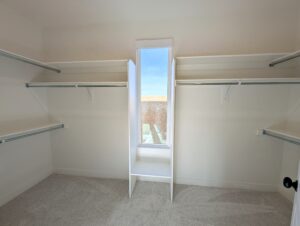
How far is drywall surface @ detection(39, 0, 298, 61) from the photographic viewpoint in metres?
1.73

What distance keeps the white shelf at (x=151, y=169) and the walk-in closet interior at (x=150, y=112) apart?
15 millimetres

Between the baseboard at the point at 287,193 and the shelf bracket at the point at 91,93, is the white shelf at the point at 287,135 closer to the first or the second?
the baseboard at the point at 287,193

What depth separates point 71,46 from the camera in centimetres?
219

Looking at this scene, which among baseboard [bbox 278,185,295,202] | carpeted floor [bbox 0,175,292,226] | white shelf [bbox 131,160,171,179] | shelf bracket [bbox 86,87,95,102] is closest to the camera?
carpeted floor [bbox 0,175,292,226]

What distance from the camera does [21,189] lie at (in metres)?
1.94

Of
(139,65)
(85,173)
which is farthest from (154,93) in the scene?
(85,173)

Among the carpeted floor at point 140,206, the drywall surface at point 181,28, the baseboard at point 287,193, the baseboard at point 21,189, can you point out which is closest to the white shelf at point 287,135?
the baseboard at point 287,193

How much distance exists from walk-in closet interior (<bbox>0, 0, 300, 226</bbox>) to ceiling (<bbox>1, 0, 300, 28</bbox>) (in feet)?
0.05

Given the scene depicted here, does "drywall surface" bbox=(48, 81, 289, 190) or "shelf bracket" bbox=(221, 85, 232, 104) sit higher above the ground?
"shelf bracket" bbox=(221, 85, 232, 104)

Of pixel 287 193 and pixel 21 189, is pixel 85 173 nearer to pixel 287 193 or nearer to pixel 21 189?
pixel 21 189

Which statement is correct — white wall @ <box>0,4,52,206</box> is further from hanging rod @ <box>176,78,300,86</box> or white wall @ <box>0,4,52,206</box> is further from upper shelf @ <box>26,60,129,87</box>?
hanging rod @ <box>176,78,300,86</box>

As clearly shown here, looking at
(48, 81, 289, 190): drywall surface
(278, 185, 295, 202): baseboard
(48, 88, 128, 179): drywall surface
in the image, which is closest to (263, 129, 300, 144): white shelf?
(48, 81, 289, 190): drywall surface

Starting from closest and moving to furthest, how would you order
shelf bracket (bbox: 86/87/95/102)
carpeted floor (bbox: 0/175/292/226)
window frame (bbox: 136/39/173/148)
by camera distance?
carpeted floor (bbox: 0/175/292/226) < window frame (bbox: 136/39/173/148) < shelf bracket (bbox: 86/87/95/102)

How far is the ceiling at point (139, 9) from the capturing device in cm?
164
